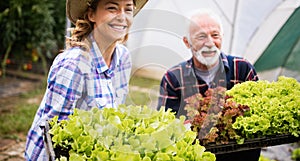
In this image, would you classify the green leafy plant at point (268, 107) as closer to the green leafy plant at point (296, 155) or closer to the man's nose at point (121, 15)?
the man's nose at point (121, 15)

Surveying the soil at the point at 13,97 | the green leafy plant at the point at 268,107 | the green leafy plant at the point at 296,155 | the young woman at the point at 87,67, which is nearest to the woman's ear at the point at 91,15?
the young woman at the point at 87,67

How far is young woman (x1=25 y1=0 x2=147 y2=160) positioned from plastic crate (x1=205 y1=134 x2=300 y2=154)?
645 mm

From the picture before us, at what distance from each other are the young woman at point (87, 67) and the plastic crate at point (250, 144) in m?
0.64

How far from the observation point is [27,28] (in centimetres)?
714

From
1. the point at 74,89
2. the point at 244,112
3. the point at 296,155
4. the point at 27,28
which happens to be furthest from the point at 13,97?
the point at 244,112

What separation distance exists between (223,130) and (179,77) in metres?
0.62

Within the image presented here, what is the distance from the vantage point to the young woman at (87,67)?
7.05 ft

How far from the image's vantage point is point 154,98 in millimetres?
2416

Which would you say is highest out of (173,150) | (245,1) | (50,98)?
(245,1)

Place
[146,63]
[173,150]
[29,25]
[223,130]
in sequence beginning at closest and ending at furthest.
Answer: [173,150] < [146,63] < [223,130] < [29,25]

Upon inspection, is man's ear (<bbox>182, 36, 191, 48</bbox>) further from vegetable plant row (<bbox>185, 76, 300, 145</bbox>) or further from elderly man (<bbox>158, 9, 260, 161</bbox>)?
vegetable plant row (<bbox>185, 76, 300, 145</bbox>)

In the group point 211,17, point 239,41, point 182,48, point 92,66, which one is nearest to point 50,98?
point 92,66

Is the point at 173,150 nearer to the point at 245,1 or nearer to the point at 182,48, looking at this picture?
the point at 182,48

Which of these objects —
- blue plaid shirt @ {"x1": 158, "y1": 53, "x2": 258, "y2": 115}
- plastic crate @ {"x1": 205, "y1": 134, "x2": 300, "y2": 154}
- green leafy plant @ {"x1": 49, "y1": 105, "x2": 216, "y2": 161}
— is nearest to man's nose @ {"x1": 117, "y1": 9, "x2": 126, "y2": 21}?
green leafy plant @ {"x1": 49, "y1": 105, "x2": 216, "y2": 161}
